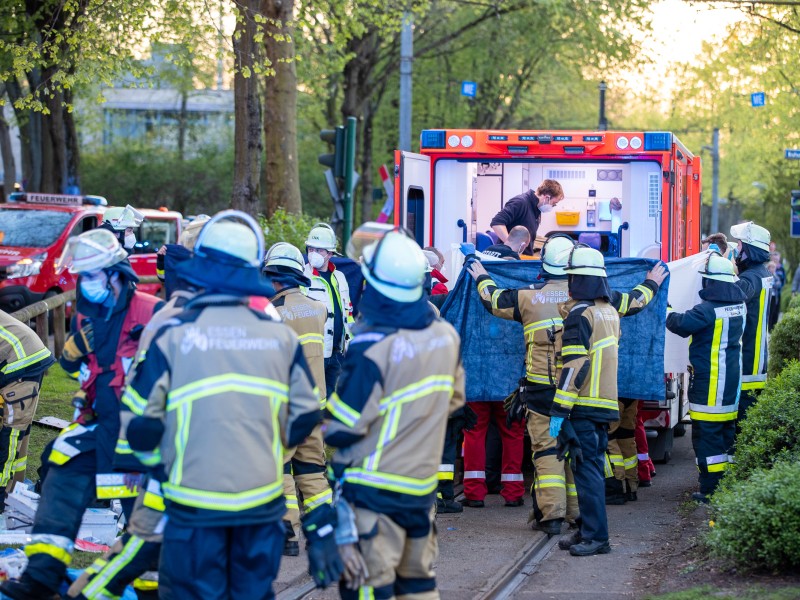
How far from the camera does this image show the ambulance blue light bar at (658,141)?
448 inches

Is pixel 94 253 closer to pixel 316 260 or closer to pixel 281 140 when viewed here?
pixel 316 260

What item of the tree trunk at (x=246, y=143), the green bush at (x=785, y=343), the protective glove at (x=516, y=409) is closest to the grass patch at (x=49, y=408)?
the tree trunk at (x=246, y=143)

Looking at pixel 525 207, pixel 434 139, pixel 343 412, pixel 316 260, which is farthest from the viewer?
pixel 434 139

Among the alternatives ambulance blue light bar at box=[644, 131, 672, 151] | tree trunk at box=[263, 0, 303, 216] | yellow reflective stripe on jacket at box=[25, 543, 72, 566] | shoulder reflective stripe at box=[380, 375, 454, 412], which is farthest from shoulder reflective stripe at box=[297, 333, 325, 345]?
tree trunk at box=[263, 0, 303, 216]

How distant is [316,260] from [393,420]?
13.7ft

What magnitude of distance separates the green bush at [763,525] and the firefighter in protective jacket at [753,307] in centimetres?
286

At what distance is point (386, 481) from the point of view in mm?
4941

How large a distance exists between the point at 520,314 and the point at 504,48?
26.8 m

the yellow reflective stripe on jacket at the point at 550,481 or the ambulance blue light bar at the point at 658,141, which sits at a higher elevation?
the ambulance blue light bar at the point at 658,141

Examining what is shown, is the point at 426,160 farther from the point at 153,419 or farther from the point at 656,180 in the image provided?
the point at 153,419

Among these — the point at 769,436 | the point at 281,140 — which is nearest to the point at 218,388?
the point at 769,436

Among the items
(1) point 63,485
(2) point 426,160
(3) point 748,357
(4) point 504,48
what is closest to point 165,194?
(4) point 504,48

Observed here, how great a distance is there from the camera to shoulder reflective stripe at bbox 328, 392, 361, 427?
490 cm

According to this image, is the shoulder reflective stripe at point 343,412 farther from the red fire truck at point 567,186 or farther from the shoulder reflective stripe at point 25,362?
the red fire truck at point 567,186
